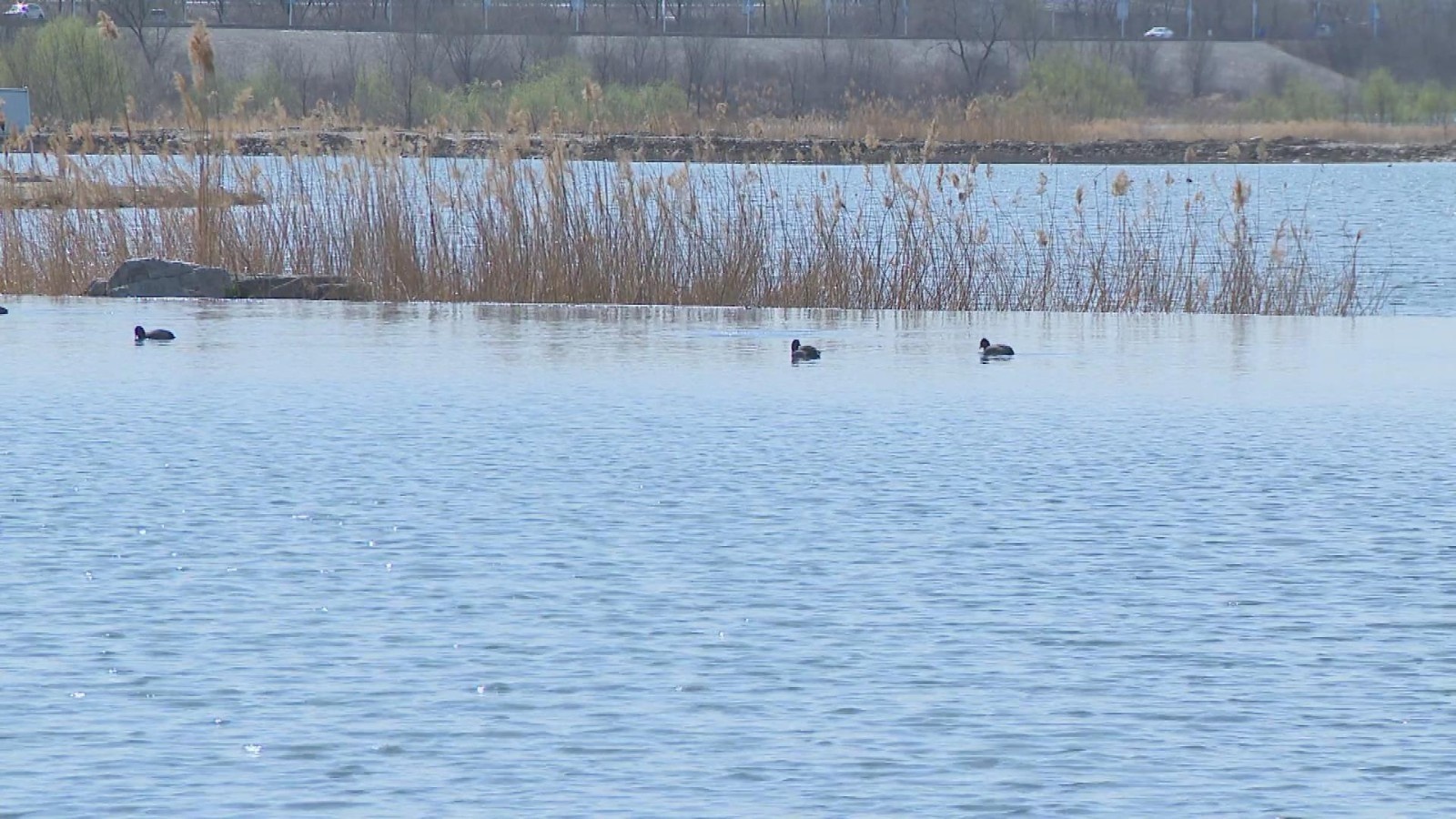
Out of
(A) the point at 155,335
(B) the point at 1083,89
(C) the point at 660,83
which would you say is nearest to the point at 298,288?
(A) the point at 155,335

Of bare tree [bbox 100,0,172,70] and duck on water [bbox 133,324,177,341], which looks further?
bare tree [bbox 100,0,172,70]

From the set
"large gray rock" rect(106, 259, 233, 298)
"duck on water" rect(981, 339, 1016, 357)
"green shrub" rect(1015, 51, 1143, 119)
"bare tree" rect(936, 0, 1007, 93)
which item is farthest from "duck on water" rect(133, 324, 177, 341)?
"bare tree" rect(936, 0, 1007, 93)

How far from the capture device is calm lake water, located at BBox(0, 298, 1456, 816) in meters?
6.07

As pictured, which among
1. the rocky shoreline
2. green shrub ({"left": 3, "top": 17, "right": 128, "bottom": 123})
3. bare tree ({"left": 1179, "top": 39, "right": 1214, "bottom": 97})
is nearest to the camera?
Result: green shrub ({"left": 3, "top": 17, "right": 128, "bottom": 123})

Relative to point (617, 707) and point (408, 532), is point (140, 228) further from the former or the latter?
point (617, 707)

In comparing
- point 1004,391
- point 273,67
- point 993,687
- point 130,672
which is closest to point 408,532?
point 130,672

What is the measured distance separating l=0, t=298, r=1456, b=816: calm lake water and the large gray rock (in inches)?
258

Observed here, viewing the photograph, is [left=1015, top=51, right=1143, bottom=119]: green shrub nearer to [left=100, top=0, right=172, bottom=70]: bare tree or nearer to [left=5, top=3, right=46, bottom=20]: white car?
[left=100, top=0, right=172, bottom=70]: bare tree

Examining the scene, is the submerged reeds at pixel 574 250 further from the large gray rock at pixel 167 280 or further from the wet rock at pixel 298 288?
the large gray rock at pixel 167 280

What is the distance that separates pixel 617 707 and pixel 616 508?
364cm

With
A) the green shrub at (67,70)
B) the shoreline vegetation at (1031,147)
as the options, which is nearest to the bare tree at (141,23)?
the green shrub at (67,70)

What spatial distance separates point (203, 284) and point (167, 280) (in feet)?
1.68

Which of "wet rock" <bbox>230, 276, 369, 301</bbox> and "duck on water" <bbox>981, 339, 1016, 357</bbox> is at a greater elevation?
"wet rock" <bbox>230, 276, 369, 301</bbox>

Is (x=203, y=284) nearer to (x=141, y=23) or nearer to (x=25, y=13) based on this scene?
(x=25, y=13)
